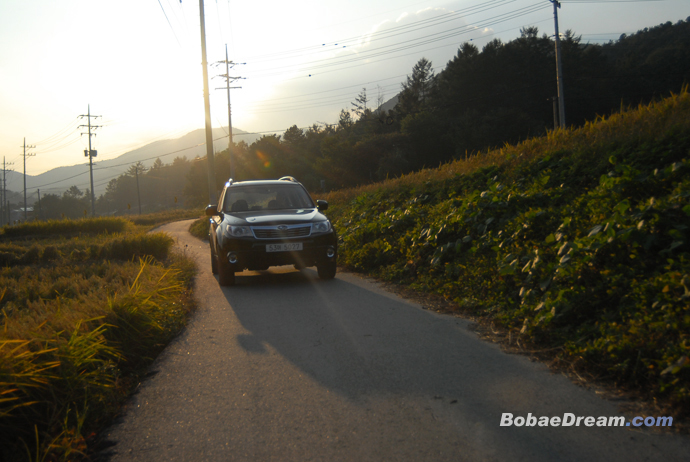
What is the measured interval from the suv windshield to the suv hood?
0.32m

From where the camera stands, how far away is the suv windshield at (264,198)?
29.5 ft

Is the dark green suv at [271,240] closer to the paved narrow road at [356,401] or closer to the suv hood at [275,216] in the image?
the suv hood at [275,216]

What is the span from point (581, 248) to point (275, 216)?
5.13 meters

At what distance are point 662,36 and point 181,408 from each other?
6877cm

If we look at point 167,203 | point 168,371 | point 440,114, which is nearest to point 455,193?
point 168,371

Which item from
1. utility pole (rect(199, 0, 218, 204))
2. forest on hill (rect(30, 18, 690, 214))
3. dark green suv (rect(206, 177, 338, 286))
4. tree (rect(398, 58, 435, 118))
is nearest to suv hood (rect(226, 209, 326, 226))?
dark green suv (rect(206, 177, 338, 286))

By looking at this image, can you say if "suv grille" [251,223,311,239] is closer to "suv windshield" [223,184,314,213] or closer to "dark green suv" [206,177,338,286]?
"dark green suv" [206,177,338,286]

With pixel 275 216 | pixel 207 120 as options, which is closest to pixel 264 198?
pixel 275 216

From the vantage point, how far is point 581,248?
14.2ft

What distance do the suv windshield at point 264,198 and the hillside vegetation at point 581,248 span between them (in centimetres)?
171

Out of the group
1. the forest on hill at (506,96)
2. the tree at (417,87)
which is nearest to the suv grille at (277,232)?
the forest on hill at (506,96)

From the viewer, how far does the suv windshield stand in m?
8.98

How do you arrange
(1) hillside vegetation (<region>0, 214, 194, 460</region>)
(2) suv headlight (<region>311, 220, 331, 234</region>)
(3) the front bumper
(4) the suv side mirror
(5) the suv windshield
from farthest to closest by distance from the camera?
1. (5) the suv windshield
2. (4) the suv side mirror
3. (2) suv headlight (<region>311, 220, 331, 234</region>)
4. (3) the front bumper
5. (1) hillside vegetation (<region>0, 214, 194, 460</region>)

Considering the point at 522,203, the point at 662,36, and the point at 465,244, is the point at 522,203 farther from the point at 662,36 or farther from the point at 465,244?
the point at 662,36
